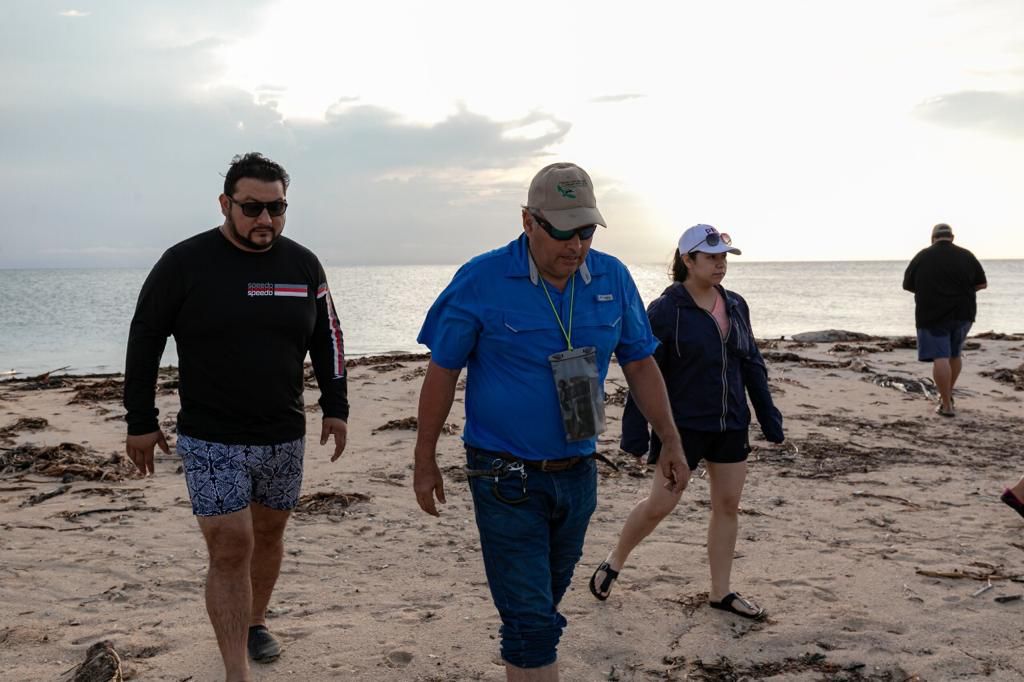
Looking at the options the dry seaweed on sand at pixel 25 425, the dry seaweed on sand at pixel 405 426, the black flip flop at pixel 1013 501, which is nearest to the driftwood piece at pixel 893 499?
the black flip flop at pixel 1013 501

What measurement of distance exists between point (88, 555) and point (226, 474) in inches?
97.3

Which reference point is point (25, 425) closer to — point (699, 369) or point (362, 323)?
Answer: point (699, 369)

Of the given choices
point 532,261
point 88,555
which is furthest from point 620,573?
point 88,555

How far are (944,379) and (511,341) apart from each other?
8.96 meters

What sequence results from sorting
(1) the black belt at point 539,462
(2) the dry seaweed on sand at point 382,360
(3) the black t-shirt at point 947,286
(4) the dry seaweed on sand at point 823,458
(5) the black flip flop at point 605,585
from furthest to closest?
(2) the dry seaweed on sand at point 382,360 → (3) the black t-shirt at point 947,286 → (4) the dry seaweed on sand at point 823,458 → (5) the black flip flop at point 605,585 → (1) the black belt at point 539,462

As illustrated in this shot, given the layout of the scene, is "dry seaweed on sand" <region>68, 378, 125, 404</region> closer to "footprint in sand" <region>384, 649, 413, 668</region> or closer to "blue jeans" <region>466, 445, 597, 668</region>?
"footprint in sand" <region>384, 649, 413, 668</region>

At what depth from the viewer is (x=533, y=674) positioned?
2.77 meters

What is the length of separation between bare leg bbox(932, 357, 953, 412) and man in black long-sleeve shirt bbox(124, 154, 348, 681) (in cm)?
885

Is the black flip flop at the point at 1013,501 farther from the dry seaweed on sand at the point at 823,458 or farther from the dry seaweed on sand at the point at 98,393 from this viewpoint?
the dry seaweed on sand at the point at 98,393

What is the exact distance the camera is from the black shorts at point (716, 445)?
4305mm

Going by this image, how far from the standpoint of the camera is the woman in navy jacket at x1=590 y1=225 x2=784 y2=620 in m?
4.30

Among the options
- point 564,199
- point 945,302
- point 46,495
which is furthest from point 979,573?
point 46,495

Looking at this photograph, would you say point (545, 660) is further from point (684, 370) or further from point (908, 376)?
point (908, 376)

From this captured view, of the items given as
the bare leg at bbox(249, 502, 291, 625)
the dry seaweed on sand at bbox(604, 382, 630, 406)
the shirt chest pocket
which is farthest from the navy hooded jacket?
the dry seaweed on sand at bbox(604, 382, 630, 406)
